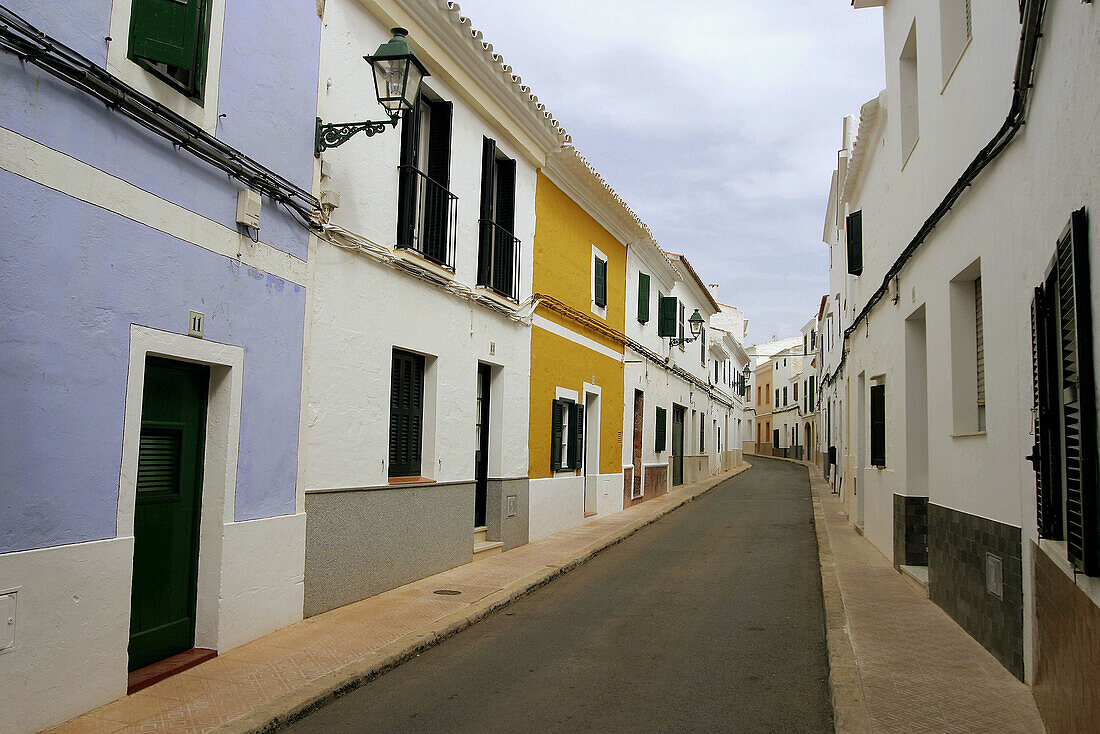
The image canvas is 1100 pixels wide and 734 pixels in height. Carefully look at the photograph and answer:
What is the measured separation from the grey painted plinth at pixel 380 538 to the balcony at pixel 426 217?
8.29 ft

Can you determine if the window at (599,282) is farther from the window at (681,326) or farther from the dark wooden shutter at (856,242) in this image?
the window at (681,326)

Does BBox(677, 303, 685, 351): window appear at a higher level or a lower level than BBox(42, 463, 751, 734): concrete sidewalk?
higher

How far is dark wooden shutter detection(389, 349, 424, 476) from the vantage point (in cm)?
884

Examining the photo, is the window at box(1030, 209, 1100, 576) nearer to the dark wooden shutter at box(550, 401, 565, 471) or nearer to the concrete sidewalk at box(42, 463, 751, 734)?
the concrete sidewalk at box(42, 463, 751, 734)

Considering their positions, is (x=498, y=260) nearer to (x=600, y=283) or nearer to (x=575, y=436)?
(x=575, y=436)

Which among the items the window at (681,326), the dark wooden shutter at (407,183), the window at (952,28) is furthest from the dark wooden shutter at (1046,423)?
the window at (681,326)

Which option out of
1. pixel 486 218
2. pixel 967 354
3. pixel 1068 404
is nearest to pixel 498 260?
pixel 486 218

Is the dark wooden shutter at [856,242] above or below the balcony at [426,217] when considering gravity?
above

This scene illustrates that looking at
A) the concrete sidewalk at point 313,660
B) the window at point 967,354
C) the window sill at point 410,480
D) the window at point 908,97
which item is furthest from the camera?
the window at point 908,97

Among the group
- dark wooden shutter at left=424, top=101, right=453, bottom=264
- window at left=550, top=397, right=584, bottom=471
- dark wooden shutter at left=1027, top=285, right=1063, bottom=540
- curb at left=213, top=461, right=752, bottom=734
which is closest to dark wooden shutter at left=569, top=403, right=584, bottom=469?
window at left=550, top=397, right=584, bottom=471

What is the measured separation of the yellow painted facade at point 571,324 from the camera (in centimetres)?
1282

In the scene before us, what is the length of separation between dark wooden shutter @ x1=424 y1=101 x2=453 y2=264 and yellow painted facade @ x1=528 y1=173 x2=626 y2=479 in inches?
125

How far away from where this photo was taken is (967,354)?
737 cm

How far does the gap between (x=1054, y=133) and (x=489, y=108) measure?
7408mm
